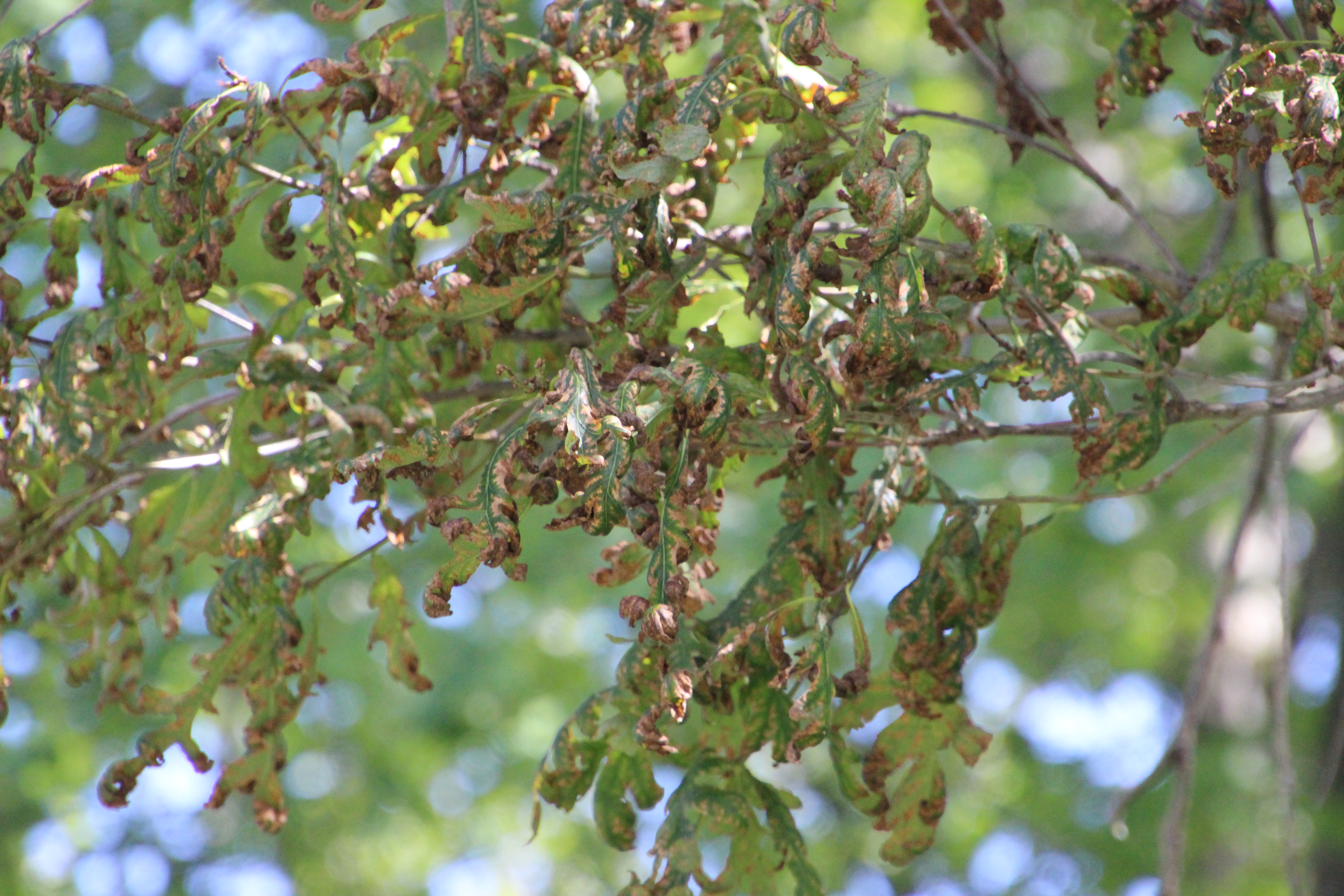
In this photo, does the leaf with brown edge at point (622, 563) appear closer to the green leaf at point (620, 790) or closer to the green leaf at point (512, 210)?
the green leaf at point (620, 790)

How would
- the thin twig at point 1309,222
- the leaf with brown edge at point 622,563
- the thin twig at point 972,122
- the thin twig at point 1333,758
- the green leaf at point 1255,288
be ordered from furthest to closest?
1. the thin twig at point 1333,758
2. the thin twig at point 972,122
3. the leaf with brown edge at point 622,563
4. the green leaf at point 1255,288
5. the thin twig at point 1309,222

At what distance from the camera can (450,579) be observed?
117cm

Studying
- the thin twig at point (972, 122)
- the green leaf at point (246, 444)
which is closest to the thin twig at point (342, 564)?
the green leaf at point (246, 444)

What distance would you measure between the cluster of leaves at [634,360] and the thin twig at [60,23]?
0.09 metres

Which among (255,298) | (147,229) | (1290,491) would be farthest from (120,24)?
(1290,491)

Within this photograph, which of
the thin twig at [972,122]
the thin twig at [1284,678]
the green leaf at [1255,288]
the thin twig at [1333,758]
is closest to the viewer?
the green leaf at [1255,288]

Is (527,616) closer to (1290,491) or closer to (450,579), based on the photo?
(1290,491)

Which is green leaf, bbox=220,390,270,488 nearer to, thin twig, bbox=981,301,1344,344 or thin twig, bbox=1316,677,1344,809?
thin twig, bbox=981,301,1344,344

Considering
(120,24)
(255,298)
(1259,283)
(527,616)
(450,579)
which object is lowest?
(527,616)

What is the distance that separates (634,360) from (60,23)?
0.88m

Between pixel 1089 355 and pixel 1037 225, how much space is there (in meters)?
0.18

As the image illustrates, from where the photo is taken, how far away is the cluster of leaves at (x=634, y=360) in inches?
47.5

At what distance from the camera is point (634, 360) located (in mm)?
1384

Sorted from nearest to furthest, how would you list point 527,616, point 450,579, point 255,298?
point 450,579 → point 255,298 → point 527,616
